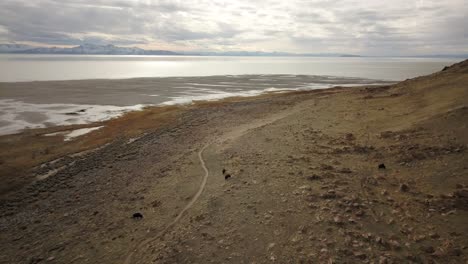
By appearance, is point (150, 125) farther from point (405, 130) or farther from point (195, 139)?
point (405, 130)

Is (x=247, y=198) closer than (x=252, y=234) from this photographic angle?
No

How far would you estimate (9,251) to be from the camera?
866cm

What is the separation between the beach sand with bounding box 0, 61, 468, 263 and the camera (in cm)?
686

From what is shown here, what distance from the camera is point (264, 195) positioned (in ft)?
30.7

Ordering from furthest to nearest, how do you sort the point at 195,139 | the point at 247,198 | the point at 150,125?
the point at 150,125 → the point at 195,139 → the point at 247,198

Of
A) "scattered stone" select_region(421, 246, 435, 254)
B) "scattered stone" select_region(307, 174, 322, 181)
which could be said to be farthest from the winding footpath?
"scattered stone" select_region(421, 246, 435, 254)

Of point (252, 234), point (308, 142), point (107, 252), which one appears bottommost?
point (107, 252)

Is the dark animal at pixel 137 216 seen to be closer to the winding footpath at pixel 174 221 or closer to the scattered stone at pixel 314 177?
the winding footpath at pixel 174 221

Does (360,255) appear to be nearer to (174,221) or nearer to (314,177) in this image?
(314,177)

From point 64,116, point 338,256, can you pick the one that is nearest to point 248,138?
point 338,256

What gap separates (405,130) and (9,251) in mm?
14194

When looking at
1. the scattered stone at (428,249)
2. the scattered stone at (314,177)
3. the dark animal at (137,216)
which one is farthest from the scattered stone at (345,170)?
the dark animal at (137,216)

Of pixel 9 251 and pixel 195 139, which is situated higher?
pixel 195 139

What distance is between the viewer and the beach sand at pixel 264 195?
6863mm
